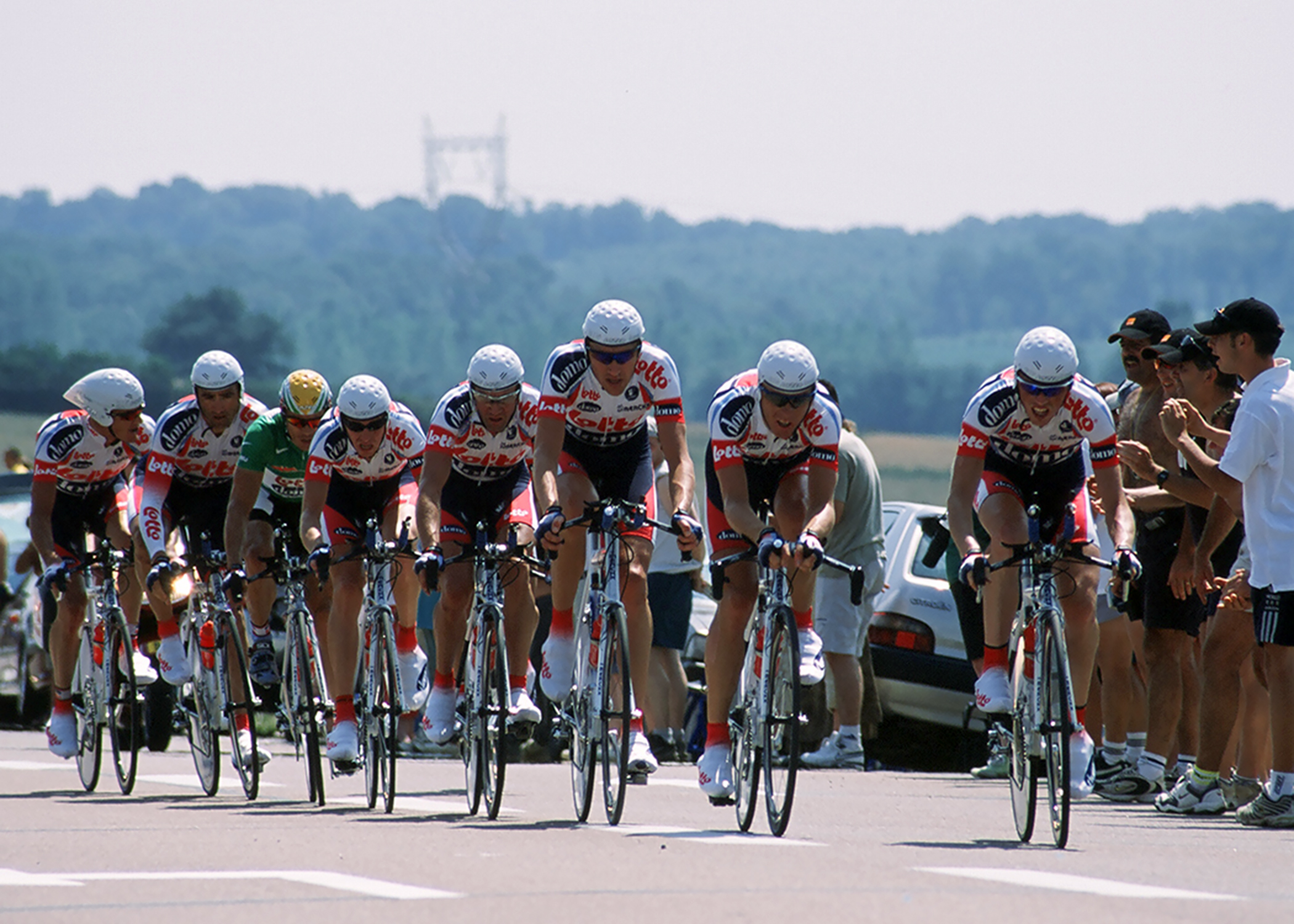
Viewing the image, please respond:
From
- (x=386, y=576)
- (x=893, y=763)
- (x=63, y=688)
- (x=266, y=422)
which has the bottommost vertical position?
→ (x=893, y=763)

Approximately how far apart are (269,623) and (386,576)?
6.04ft

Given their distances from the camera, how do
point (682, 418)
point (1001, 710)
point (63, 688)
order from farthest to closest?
point (63, 688), point (682, 418), point (1001, 710)

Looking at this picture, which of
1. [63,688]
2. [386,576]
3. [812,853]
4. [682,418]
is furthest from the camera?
[63,688]

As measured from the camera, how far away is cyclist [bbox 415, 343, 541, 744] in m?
11.1

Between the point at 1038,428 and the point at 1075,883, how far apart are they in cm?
335

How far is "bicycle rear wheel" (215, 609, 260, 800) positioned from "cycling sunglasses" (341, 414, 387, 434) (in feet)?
4.55

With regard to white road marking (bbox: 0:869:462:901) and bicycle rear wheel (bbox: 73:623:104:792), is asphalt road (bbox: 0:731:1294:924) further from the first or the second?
bicycle rear wheel (bbox: 73:623:104:792)

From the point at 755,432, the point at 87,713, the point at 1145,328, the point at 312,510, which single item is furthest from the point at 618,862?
the point at 1145,328

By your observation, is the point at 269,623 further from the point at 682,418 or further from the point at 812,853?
the point at 812,853

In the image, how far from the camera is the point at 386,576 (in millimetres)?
11711

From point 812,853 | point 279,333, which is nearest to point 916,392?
point 279,333

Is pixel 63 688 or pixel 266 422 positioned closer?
pixel 266 422

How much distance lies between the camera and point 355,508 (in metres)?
12.1

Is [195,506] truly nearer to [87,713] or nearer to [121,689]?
[121,689]
